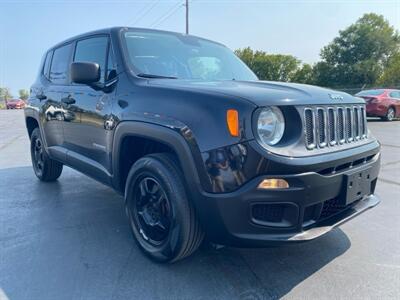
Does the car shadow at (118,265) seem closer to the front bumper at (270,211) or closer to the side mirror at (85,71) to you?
the front bumper at (270,211)

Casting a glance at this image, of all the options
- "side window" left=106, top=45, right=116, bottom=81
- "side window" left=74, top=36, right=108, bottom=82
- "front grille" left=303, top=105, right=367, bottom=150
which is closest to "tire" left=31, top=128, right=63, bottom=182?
"side window" left=74, top=36, right=108, bottom=82

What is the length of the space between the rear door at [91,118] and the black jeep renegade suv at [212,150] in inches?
0.8

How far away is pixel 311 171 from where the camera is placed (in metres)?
→ 2.20

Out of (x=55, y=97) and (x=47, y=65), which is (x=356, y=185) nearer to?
(x=55, y=97)

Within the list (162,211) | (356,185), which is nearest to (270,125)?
(356,185)

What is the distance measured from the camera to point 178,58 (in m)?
3.45

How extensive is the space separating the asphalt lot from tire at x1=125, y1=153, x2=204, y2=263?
0.18 metres

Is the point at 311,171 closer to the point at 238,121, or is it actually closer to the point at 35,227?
the point at 238,121

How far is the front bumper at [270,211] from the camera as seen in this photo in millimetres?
2131

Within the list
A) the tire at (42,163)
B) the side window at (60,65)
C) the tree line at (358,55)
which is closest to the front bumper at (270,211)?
the side window at (60,65)

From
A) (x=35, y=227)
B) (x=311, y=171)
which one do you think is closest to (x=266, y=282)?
Answer: (x=311, y=171)

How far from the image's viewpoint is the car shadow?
2416 millimetres

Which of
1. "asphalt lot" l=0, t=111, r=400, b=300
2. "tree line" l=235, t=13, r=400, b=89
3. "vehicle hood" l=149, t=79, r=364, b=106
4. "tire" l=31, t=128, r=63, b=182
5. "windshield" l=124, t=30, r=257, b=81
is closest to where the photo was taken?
"vehicle hood" l=149, t=79, r=364, b=106

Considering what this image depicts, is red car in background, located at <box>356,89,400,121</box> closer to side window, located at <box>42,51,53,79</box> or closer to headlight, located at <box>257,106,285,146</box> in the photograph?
side window, located at <box>42,51,53,79</box>
